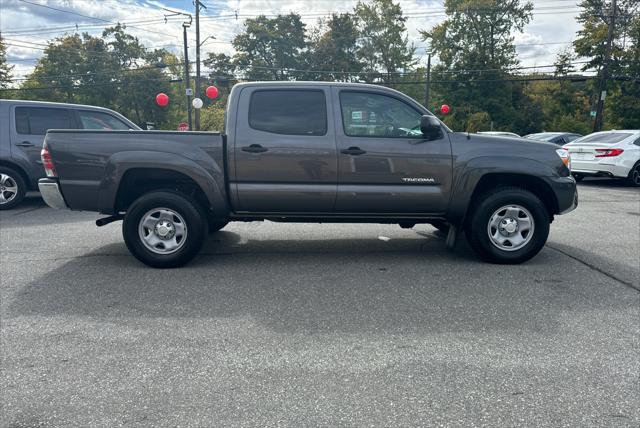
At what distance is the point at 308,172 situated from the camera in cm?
484

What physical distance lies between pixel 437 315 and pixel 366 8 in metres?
59.6

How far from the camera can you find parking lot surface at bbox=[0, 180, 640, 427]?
95.4 inches

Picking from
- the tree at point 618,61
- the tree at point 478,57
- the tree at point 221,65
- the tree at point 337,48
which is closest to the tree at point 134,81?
the tree at point 221,65

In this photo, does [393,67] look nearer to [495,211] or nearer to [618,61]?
[618,61]

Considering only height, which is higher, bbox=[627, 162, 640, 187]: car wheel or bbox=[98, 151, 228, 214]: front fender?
bbox=[98, 151, 228, 214]: front fender

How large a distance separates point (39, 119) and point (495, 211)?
26.9ft

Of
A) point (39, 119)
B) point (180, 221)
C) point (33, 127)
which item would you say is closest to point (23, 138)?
point (33, 127)

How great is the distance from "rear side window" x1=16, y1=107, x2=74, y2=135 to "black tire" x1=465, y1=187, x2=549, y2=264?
300 inches

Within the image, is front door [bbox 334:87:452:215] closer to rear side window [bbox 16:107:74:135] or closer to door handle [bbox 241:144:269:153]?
door handle [bbox 241:144:269:153]

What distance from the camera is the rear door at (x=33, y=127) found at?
8.27 metres

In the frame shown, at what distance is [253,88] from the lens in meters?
5.02

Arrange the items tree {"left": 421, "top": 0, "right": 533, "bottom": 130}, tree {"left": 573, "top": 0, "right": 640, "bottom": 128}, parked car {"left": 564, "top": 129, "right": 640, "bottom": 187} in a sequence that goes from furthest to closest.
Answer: tree {"left": 421, "top": 0, "right": 533, "bottom": 130} → tree {"left": 573, "top": 0, "right": 640, "bottom": 128} → parked car {"left": 564, "top": 129, "right": 640, "bottom": 187}

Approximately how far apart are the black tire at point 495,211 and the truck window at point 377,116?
1.06 m

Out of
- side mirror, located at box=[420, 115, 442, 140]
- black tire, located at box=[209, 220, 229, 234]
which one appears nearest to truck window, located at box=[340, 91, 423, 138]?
side mirror, located at box=[420, 115, 442, 140]
